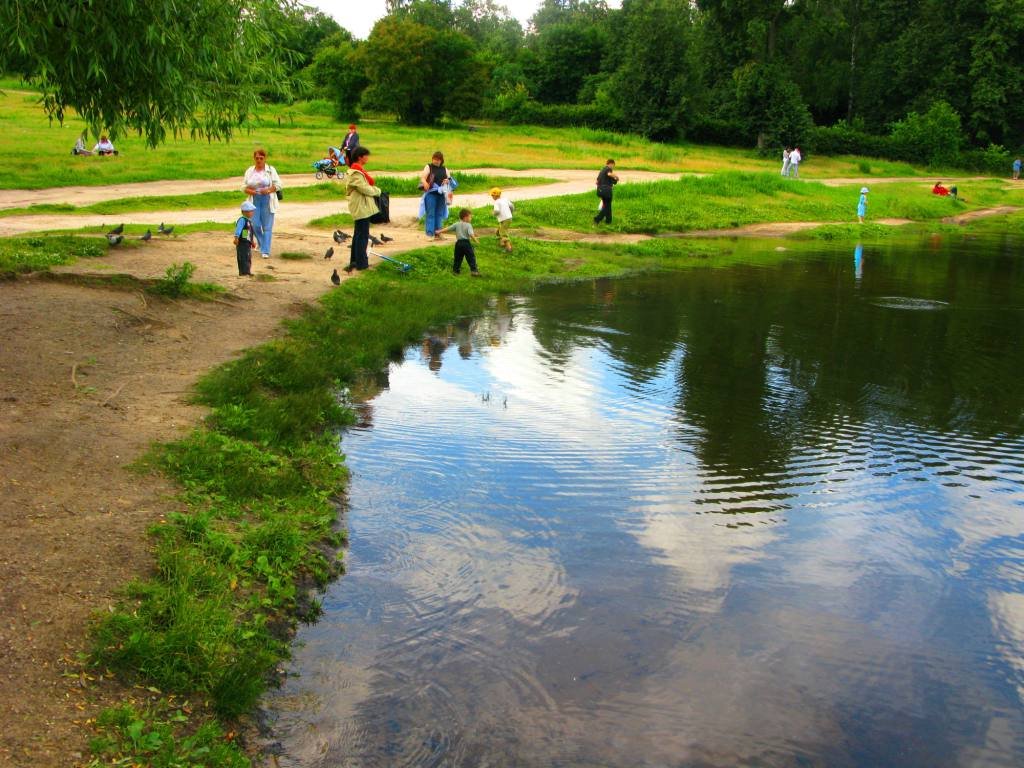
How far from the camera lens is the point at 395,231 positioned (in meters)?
21.7

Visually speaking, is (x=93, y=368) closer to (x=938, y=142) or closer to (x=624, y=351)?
(x=624, y=351)

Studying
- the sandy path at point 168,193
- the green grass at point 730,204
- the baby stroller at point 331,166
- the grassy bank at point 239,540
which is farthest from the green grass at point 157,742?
the baby stroller at point 331,166

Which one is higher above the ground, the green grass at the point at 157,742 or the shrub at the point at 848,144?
the shrub at the point at 848,144

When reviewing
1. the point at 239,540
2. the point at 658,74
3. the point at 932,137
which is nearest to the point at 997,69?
the point at 932,137

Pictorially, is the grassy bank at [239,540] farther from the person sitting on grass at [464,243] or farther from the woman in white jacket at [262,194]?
the person sitting on grass at [464,243]

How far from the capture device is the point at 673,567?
23.6 ft

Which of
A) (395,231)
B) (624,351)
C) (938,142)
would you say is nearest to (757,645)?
(624,351)

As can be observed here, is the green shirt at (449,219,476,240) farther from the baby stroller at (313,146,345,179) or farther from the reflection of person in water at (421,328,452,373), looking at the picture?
the baby stroller at (313,146,345,179)

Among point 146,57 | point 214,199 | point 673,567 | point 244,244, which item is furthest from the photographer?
point 214,199

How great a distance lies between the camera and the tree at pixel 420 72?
56.6 m

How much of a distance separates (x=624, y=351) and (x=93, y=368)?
22.8ft

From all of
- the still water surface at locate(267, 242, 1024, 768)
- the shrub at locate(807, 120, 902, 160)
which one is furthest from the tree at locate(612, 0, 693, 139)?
the still water surface at locate(267, 242, 1024, 768)

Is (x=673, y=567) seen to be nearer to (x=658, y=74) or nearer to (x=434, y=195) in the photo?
(x=434, y=195)

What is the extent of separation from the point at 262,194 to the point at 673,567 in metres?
11.0
